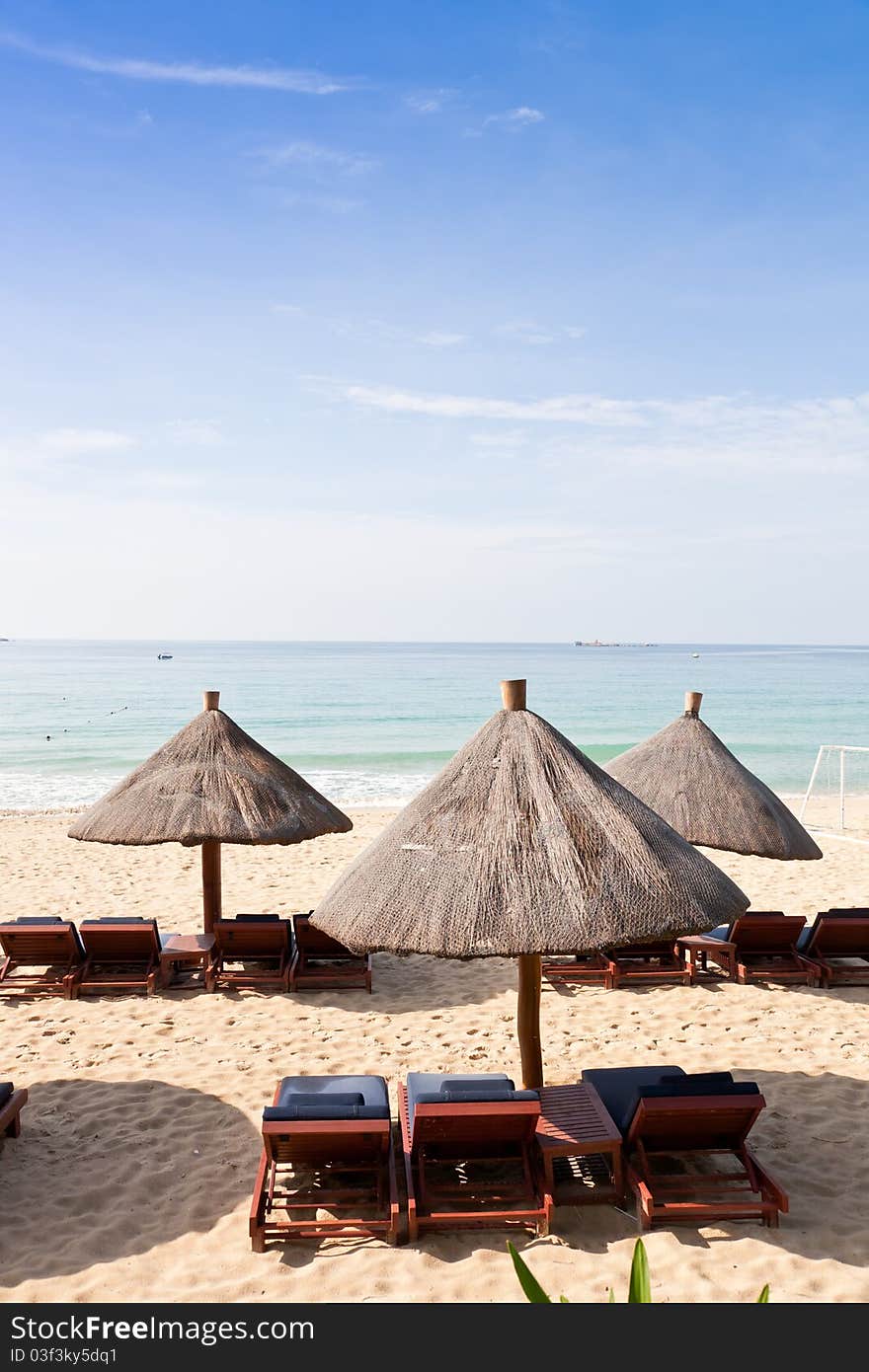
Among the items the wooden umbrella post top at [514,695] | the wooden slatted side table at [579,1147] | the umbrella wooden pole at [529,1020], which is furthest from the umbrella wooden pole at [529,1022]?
the wooden umbrella post top at [514,695]

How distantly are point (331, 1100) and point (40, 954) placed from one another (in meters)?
4.14

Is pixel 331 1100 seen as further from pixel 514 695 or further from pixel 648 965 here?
pixel 648 965

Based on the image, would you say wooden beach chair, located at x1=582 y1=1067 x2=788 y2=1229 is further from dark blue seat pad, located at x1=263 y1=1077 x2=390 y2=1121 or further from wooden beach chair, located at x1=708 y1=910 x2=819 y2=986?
wooden beach chair, located at x1=708 y1=910 x2=819 y2=986

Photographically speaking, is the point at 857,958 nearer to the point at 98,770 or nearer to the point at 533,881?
the point at 533,881

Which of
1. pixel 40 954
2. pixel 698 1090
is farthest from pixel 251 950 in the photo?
pixel 698 1090

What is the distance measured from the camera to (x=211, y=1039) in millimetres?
6520

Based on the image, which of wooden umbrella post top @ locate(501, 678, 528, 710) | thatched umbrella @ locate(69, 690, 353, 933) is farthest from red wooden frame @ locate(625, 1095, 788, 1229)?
thatched umbrella @ locate(69, 690, 353, 933)

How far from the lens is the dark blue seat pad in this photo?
4121 millimetres

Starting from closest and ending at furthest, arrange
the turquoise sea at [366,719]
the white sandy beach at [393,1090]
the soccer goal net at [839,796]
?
the white sandy beach at [393,1090], the soccer goal net at [839,796], the turquoise sea at [366,719]

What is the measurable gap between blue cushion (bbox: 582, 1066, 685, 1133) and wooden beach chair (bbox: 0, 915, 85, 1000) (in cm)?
458

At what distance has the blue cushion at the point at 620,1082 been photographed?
4.75 metres

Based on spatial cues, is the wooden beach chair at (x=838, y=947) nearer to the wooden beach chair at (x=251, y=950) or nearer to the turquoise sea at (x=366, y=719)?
the wooden beach chair at (x=251, y=950)

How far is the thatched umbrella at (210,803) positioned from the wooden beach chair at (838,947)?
172 inches
